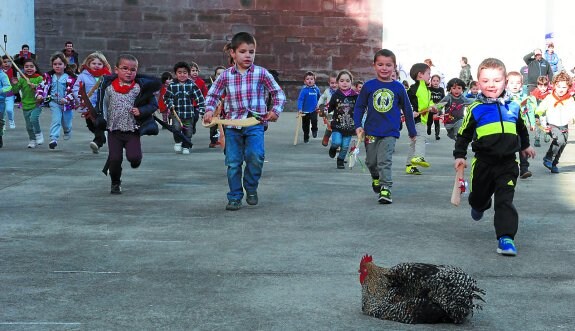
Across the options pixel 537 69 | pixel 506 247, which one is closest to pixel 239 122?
pixel 506 247

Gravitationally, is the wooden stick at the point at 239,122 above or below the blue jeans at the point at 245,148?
above

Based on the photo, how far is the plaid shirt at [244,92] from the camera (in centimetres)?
982

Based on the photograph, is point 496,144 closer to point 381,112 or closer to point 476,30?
point 381,112

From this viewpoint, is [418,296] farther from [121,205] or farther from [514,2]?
[514,2]

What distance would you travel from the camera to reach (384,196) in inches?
403

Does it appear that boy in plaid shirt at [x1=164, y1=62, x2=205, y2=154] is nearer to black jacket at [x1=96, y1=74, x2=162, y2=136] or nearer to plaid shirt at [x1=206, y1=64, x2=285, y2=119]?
black jacket at [x1=96, y1=74, x2=162, y2=136]

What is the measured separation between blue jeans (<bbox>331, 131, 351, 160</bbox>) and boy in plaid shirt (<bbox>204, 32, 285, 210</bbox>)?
13.6 ft

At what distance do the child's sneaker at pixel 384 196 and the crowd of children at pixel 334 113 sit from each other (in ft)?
0.04

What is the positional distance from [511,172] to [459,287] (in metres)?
2.62

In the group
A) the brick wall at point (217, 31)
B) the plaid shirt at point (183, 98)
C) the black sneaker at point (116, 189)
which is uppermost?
the brick wall at point (217, 31)

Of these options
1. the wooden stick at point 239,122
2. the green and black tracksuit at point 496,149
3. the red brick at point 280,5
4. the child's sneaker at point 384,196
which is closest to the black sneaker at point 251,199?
the wooden stick at point 239,122

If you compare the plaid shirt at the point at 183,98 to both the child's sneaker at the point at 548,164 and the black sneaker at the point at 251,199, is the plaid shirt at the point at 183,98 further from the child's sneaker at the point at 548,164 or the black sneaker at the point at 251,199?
the black sneaker at the point at 251,199

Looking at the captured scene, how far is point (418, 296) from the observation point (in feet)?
17.3

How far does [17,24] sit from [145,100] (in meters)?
21.6
